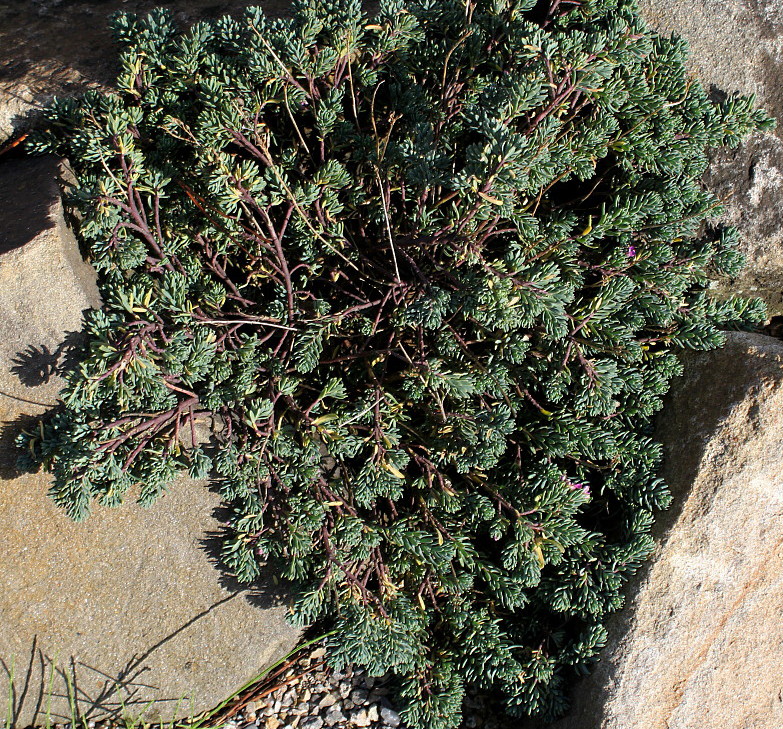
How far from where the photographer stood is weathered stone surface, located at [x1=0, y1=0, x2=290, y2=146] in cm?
279

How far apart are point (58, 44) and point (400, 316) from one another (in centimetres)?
206

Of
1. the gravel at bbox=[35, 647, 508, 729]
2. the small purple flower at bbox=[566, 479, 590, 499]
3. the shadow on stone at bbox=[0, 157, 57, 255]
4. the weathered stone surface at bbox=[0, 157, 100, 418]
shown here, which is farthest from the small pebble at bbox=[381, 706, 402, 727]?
the shadow on stone at bbox=[0, 157, 57, 255]

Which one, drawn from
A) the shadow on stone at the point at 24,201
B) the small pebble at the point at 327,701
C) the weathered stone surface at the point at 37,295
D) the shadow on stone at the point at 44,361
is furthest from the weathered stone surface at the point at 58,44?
the small pebble at the point at 327,701

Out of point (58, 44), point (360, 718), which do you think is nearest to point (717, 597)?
point (360, 718)

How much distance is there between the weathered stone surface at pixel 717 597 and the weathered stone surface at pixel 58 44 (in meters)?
2.59

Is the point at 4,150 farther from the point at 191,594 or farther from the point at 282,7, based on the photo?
the point at 191,594

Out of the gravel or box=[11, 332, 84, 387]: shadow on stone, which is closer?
box=[11, 332, 84, 387]: shadow on stone

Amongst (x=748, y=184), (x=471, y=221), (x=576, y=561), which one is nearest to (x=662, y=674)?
(x=576, y=561)

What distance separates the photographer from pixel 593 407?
2355 mm

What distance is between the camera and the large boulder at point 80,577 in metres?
2.49

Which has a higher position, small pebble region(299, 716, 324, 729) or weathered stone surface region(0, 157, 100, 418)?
weathered stone surface region(0, 157, 100, 418)

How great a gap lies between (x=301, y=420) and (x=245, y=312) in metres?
0.51

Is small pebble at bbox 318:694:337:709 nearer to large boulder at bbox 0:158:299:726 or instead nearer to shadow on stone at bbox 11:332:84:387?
large boulder at bbox 0:158:299:726

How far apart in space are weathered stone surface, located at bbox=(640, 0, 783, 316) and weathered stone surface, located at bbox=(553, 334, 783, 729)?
0.65m
